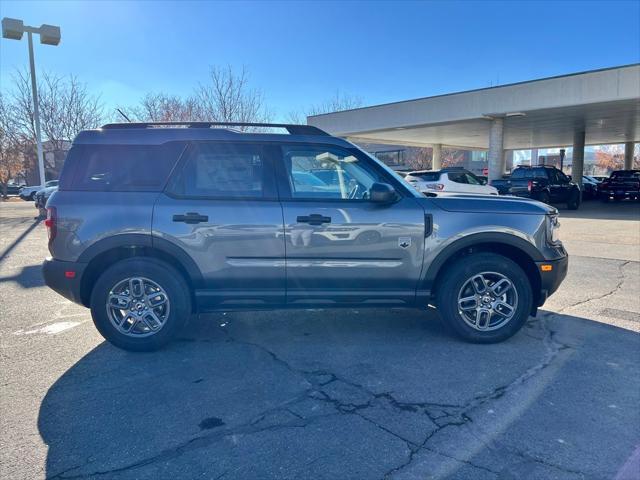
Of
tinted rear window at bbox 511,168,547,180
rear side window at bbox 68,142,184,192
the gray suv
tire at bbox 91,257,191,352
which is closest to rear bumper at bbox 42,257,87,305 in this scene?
the gray suv

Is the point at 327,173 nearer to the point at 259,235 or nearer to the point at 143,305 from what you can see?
the point at 259,235

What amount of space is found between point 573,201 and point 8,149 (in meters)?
39.9

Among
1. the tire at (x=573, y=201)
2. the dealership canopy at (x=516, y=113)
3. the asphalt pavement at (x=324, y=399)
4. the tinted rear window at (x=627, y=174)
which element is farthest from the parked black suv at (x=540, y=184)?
the asphalt pavement at (x=324, y=399)

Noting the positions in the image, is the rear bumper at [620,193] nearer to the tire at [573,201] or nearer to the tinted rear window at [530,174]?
the tire at [573,201]

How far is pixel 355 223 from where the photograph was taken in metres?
4.12

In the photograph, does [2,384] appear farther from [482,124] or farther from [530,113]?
[482,124]

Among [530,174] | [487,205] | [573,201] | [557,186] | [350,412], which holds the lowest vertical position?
[350,412]

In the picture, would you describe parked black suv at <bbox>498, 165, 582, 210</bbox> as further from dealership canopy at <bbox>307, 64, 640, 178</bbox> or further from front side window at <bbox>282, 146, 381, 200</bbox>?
front side window at <bbox>282, 146, 381, 200</bbox>

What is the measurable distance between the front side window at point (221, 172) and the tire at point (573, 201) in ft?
64.6

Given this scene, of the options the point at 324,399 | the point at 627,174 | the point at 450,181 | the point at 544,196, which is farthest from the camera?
the point at 627,174

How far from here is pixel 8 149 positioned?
35.8m

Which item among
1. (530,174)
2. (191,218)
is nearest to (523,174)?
(530,174)

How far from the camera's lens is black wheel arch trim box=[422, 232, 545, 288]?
4.25 metres

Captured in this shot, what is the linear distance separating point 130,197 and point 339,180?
6.32 feet
